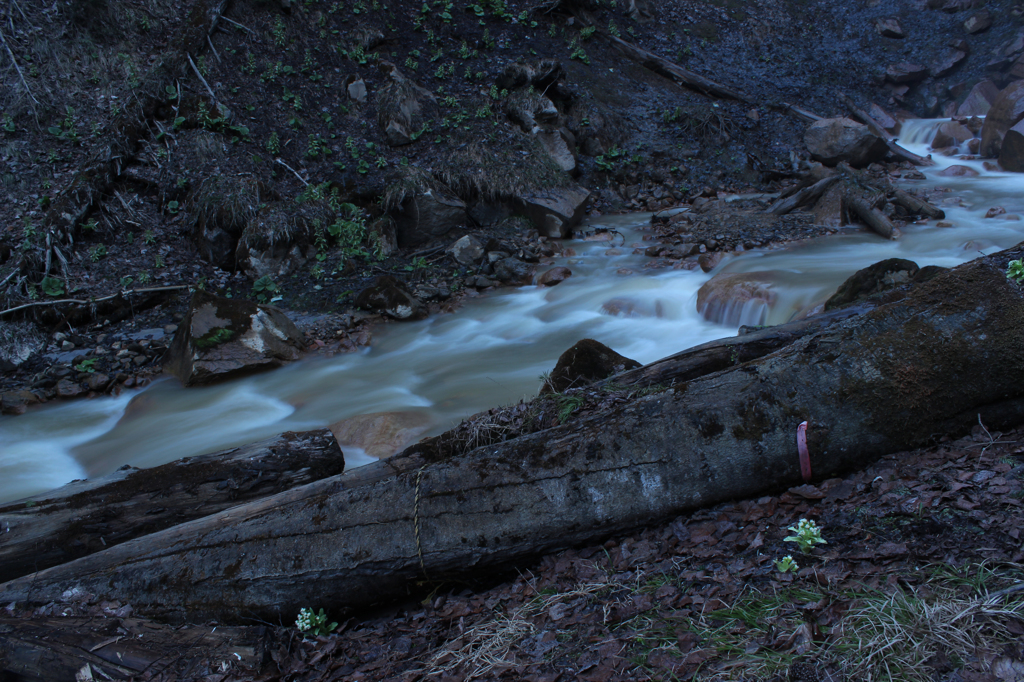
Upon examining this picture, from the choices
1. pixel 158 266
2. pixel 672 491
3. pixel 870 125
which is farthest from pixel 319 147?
pixel 870 125

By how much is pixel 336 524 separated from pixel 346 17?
Result: 569 inches

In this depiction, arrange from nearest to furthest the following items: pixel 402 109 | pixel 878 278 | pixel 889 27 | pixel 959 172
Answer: pixel 878 278 → pixel 402 109 → pixel 959 172 → pixel 889 27

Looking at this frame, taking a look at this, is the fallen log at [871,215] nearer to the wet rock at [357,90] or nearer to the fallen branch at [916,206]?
the fallen branch at [916,206]

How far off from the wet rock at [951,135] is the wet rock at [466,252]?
12.9 meters

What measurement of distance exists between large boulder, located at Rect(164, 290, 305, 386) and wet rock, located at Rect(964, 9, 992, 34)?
21.1m

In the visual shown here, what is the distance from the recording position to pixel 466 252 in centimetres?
1047

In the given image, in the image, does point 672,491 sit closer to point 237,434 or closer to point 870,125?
point 237,434

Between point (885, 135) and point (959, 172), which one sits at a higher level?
point (885, 135)

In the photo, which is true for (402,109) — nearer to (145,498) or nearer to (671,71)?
(671,71)

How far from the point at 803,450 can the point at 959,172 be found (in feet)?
44.4


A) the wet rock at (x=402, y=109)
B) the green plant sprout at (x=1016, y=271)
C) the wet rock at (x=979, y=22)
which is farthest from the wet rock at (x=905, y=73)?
the green plant sprout at (x=1016, y=271)

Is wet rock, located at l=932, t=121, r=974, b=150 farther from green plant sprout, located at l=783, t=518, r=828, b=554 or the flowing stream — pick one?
green plant sprout, located at l=783, t=518, r=828, b=554

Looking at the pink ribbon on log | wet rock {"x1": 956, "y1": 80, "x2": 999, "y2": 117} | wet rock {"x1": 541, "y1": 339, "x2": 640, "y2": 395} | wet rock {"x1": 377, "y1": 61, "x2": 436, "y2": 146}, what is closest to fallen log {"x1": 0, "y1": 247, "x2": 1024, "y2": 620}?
the pink ribbon on log

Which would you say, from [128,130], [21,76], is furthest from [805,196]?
[21,76]
